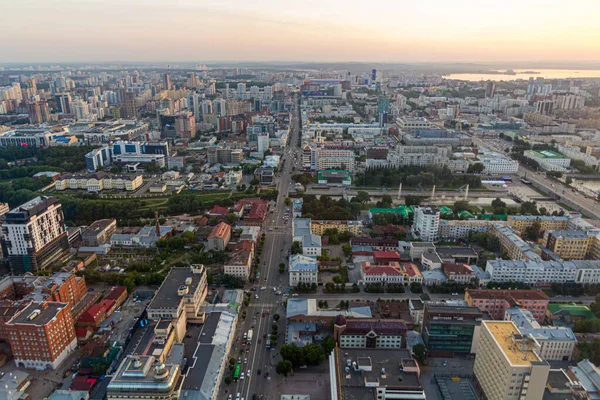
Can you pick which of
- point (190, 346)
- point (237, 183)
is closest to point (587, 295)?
point (190, 346)

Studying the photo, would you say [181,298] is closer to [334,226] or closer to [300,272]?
[300,272]

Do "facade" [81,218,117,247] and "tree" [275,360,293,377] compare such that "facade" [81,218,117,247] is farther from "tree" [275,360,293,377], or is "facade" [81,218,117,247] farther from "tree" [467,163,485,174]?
"tree" [467,163,485,174]

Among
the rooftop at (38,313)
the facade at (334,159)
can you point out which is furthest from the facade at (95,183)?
the rooftop at (38,313)

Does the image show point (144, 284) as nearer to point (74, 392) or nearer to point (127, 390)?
point (74, 392)

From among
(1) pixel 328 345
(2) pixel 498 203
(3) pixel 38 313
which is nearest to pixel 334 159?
(2) pixel 498 203

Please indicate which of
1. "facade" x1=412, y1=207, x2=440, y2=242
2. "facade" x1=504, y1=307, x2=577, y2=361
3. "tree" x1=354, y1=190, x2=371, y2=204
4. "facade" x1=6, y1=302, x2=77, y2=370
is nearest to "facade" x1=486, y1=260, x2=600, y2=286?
"facade" x1=504, y1=307, x2=577, y2=361
